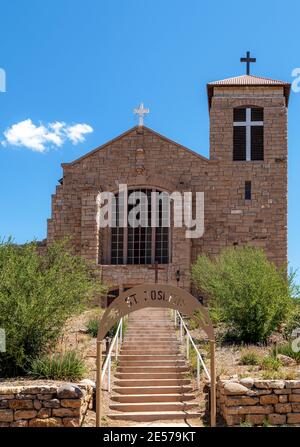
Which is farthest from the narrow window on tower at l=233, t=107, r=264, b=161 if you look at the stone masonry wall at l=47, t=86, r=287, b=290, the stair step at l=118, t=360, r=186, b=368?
the stair step at l=118, t=360, r=186, b=368

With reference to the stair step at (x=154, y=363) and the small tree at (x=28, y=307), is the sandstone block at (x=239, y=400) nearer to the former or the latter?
the stair step at (x=154, y=363)

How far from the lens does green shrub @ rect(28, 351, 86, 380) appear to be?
556 inches

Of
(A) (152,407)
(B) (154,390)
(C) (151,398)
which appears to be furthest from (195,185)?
(A) (152,407)

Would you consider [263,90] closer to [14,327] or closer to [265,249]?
[265,249]

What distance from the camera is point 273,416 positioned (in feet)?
41.9

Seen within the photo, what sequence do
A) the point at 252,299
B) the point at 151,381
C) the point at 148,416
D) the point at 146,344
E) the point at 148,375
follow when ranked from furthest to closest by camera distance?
1. the point at 146,344
2. the point at 252,299
3. the point at 148,375
4. the point at 151,381
5. the point at 148,416

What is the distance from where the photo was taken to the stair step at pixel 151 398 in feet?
47.8

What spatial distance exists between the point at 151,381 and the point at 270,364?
9.05 ft

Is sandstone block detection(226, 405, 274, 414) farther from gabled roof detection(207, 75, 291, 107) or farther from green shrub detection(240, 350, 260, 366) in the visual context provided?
gabled roof detection(207, 75, 291, 107)

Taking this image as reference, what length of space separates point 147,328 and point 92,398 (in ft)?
22.0

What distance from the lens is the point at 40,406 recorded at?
12.3m

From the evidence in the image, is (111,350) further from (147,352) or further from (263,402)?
(263,402)

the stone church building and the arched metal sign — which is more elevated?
the stone church building

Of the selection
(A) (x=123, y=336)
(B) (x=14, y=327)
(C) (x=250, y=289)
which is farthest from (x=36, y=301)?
(C) (x=250, y=289)
